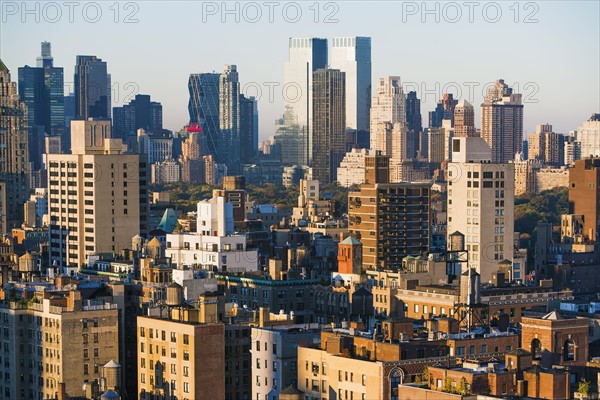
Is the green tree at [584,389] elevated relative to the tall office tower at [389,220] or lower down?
lower down

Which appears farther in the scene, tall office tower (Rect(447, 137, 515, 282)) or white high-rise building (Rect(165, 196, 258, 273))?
tall office tower (Rect(447, 137, 515, 282))

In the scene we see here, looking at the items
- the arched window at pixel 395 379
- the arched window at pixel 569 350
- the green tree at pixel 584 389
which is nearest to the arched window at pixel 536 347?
the arched window at pixel 569 350

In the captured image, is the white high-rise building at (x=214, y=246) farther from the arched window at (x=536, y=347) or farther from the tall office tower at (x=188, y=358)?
the arched window at (x=536, y=347)

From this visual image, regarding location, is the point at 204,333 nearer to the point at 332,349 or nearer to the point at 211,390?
the point at 211,390

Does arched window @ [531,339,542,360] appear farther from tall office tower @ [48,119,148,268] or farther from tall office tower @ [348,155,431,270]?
tall office tower @ [348,155,431,270]

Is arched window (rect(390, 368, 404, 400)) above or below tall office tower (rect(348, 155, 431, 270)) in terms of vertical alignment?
below

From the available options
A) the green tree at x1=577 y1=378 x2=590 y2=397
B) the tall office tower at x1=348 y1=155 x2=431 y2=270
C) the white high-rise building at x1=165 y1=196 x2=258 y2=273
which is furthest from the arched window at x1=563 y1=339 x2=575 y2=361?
the tall office tower at x1=348 y1=155 x2=431 y2=270

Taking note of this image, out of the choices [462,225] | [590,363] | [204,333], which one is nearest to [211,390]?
[204,333]
